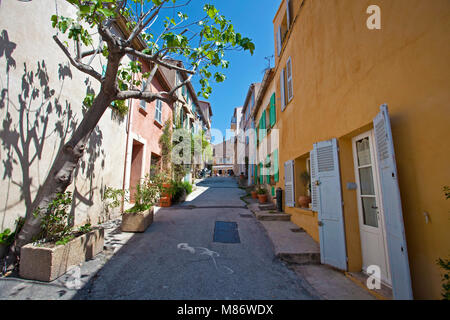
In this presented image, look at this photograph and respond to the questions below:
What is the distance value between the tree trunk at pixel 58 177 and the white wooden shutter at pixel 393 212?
416 cm

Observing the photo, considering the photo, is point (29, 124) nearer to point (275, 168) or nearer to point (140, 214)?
point (140, 214)

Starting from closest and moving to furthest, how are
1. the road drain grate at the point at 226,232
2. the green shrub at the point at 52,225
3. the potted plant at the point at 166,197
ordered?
the green shrub at the point at 52,225, the road drain grate at the point at 226,232, the potted plant at the point at 166,197

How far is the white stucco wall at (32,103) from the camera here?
9.70 ft

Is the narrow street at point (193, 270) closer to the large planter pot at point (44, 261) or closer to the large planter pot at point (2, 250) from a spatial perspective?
the large planter pot at point (44, 261)

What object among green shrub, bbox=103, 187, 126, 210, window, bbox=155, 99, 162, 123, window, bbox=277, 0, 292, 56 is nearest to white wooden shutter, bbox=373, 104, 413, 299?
green shrub, bbox=103, 187, 126, 210

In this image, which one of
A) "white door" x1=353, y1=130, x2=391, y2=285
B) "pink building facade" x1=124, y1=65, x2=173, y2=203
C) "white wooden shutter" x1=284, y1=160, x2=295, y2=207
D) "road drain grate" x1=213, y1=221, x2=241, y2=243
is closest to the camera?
"white door" x1=353, y1=130, x2=391, y2=285

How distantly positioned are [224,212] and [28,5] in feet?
23.0

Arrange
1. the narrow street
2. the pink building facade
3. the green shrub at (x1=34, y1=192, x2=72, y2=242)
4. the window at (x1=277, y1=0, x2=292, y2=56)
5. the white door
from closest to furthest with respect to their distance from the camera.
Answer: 1. the narrow street
2. the white door
3. the green shrub at (x1=34, y1=192, x2=72, y2=242)
4. the pink building facade
5. the window at (x1=277, y1=0, x2=292, y2=56)

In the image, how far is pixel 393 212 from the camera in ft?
6.73

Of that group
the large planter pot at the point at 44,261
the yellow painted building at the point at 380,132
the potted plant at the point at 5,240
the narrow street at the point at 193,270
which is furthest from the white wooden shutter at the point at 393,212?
the potted plant at the point at 5,240

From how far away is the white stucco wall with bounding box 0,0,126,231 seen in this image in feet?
9.70

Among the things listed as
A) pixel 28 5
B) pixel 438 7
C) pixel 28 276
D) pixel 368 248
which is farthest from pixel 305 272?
pixel 28 5

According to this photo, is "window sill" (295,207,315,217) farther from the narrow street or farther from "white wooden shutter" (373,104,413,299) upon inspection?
"white wooden shutter" (373,104,413,299)

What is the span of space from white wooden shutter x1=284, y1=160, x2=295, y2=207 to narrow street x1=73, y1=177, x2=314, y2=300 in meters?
1.46
